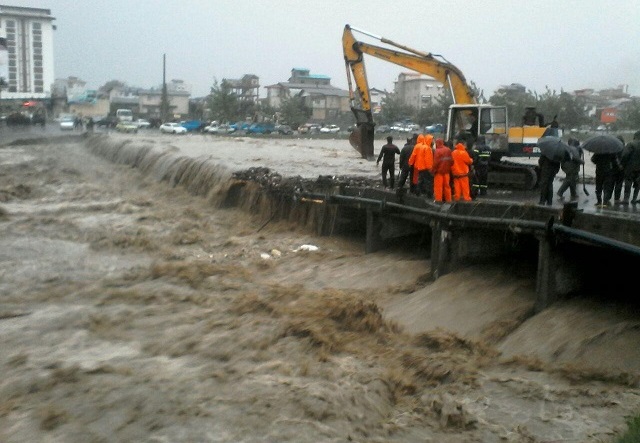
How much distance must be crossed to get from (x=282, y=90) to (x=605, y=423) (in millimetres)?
97262

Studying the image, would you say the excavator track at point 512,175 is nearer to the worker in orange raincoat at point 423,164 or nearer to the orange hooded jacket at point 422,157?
the worker in orange raincoat at point 423,164

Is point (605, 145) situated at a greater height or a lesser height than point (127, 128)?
greater

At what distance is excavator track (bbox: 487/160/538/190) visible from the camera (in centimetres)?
2023

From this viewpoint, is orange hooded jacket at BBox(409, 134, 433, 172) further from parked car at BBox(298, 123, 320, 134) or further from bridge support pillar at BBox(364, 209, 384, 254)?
parked car at BBox(298, 123, 320, 134)

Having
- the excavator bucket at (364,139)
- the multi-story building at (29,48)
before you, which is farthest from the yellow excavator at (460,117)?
the multi-story building at (29,48)

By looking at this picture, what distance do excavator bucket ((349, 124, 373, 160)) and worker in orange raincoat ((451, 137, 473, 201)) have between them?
40.8ft

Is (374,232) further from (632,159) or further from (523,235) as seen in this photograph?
(632,159)

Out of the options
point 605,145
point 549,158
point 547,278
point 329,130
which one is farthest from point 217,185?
point 329,130

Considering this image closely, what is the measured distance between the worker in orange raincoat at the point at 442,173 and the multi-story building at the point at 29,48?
5195 inches

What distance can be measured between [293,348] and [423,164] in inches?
278

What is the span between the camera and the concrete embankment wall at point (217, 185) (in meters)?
20.5

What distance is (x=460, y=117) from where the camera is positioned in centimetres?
2080

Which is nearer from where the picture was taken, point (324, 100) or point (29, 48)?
point (324, 100)

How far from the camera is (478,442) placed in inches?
311
